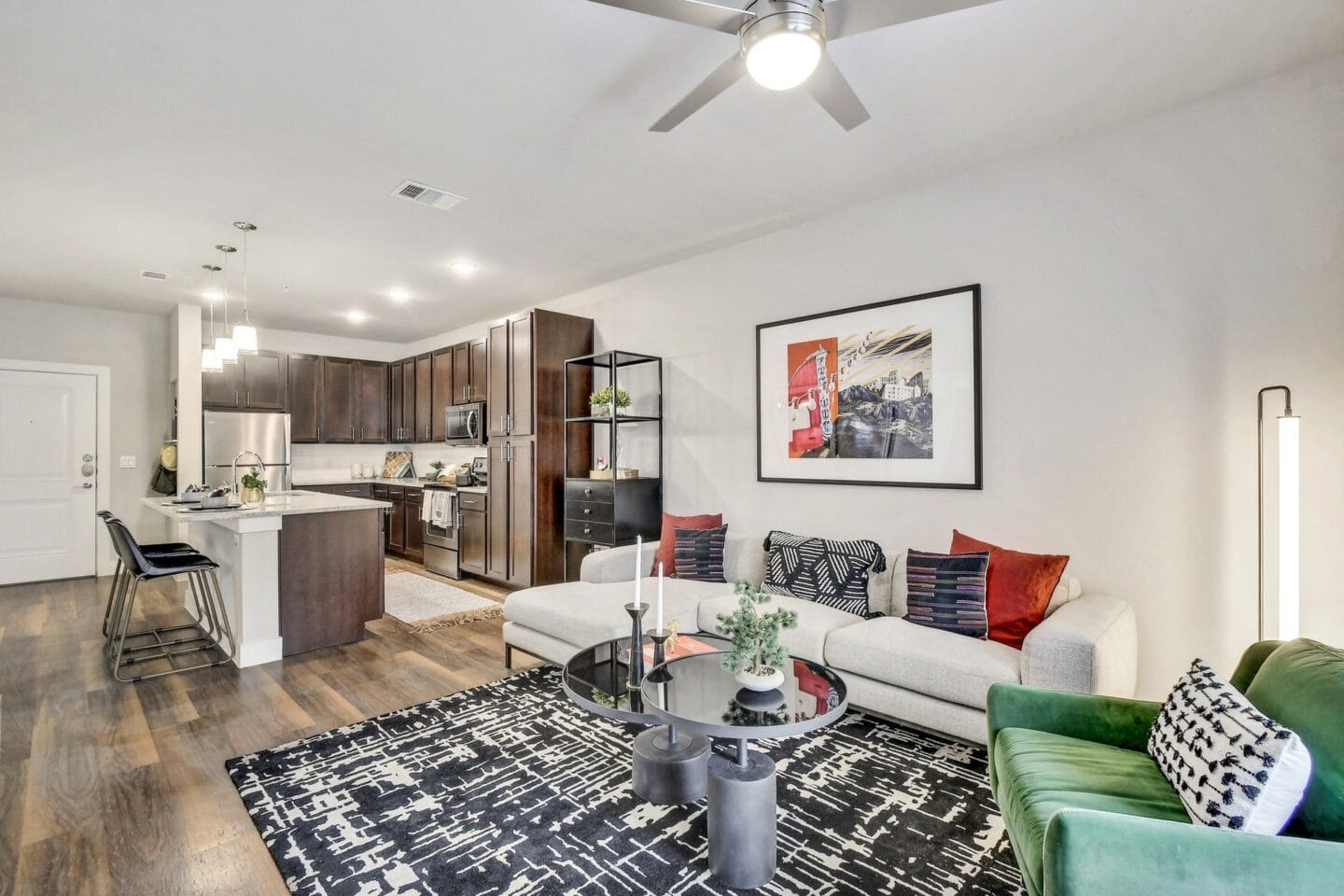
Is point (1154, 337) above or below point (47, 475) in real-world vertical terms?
above

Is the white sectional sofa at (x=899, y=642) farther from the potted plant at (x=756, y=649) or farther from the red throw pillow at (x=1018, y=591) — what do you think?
the potted plant at (x=756, y=649)

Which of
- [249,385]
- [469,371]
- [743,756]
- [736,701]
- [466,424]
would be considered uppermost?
[469,371]

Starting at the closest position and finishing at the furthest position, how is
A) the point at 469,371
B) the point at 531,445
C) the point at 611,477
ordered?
the point at 611,477 < the point at 531,445 < the point at 469,371

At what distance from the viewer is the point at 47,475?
5.82 m

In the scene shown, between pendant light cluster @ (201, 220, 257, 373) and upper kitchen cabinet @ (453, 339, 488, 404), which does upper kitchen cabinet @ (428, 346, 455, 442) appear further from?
pendant light cluster @ (201, 220, 257, 373)

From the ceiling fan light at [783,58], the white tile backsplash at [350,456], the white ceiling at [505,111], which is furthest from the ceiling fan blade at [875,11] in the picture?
the white tile backsplash at [350,456]

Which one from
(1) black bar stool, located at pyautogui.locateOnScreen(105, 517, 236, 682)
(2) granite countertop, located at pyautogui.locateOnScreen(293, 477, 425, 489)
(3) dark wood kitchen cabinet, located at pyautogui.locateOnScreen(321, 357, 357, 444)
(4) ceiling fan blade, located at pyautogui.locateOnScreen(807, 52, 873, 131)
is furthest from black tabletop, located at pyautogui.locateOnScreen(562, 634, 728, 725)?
(3) dark wood kitchen cabinet, located at pyautogui.locateOnScreen(321, 357, 357, 444)

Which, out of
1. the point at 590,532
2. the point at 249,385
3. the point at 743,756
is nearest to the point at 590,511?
the point at 590,532

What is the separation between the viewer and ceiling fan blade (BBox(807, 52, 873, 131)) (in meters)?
1.82

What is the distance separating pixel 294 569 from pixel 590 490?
202 centimetres

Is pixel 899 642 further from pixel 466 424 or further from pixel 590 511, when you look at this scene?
pixel 466 424

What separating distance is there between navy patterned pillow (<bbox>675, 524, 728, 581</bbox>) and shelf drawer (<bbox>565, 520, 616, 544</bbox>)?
2.84 ft

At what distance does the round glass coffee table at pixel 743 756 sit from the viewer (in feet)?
5.68

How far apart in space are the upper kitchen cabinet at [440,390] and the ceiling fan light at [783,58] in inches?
221
